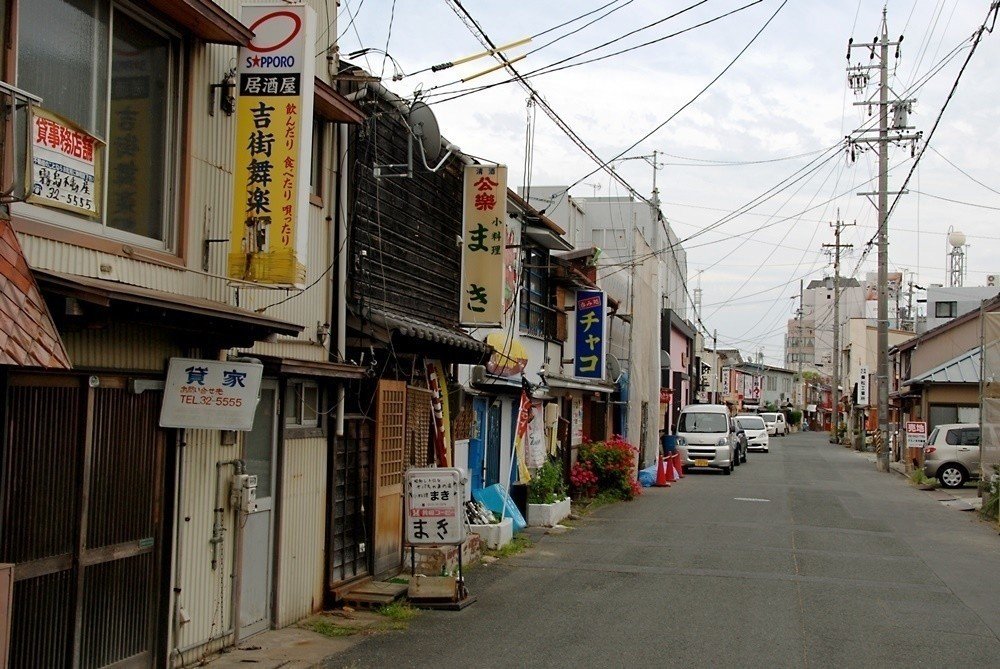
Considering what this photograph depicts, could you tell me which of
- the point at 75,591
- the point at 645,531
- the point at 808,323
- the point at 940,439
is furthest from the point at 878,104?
the point at 808,323

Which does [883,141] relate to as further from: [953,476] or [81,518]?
[81,518]

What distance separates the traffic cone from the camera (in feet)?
96.0

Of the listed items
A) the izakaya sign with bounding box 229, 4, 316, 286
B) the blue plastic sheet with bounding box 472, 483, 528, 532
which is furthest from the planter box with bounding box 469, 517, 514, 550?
the izakaya sign with bounding box 229, 4, 316, 286

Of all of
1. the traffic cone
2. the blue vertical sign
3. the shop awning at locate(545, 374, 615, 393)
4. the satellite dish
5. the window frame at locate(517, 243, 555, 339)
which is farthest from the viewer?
the traffic cone

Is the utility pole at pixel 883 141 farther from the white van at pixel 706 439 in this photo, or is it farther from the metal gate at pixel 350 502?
the metal gate at pixel 350 502

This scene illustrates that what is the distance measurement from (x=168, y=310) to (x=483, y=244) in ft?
28.7

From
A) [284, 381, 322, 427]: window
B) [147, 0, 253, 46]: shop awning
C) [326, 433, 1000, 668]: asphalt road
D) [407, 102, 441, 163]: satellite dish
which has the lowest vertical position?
[326, 433, 1000, 668]: asphalt road

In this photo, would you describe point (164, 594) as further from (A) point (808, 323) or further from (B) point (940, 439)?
(A) point (808, 323)

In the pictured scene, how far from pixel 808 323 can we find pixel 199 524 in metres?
132

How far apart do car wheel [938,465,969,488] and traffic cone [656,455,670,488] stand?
8.25 m

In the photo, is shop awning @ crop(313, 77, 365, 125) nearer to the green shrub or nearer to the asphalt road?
the asphalt road

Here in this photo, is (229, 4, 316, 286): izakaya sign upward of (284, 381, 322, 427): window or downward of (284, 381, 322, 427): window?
upward

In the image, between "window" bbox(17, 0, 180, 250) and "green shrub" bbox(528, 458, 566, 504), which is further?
"green shrub" bbox(528, 458, 566, 504)

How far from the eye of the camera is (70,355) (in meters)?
6.73
